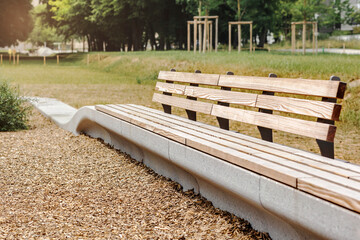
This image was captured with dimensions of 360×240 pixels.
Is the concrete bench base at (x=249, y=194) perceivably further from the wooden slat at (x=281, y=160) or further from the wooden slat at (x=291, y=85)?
the wooden slat at (x=291, y=85)

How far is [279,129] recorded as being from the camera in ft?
12.8

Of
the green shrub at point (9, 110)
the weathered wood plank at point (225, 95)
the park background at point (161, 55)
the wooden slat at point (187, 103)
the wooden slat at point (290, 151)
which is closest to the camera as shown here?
the wooden slat at point (290, 151)

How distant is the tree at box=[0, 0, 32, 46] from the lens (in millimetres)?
54438

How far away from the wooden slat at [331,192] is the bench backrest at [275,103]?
32.9 inches

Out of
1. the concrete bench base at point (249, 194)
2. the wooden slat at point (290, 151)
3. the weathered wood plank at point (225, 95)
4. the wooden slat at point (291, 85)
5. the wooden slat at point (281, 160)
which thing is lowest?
the concrete bench base at point (249, 194)

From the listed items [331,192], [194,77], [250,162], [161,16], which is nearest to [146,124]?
[194,77]

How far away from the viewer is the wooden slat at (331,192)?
2328 millimetres

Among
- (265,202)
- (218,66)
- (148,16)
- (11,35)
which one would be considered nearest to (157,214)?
(265,202)

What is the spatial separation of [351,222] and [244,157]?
41.7 inches

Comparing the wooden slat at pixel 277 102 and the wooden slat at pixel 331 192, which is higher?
the wooden slat at pixel 277 102

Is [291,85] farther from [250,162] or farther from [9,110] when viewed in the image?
[9,110]

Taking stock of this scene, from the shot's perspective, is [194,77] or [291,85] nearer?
Result: [291,85]

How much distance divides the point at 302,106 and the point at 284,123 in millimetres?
216

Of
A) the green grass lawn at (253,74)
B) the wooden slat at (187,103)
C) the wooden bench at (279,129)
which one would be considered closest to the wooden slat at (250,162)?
the wooden bench at (279,129)
